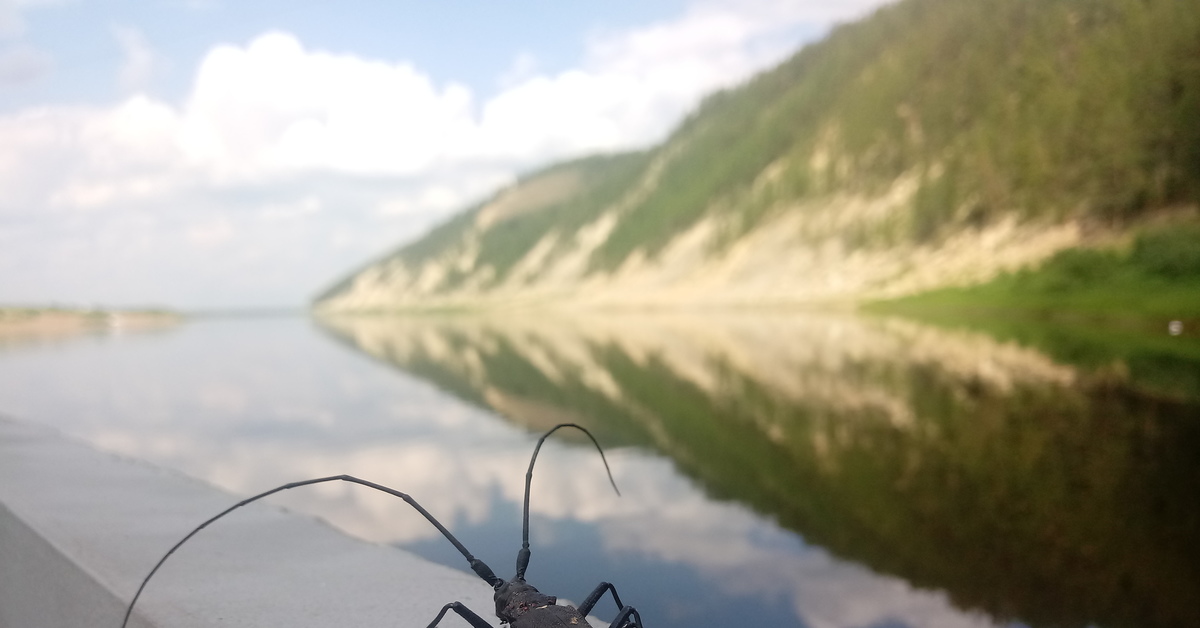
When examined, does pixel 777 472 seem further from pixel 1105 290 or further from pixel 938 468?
pixel 1105 290

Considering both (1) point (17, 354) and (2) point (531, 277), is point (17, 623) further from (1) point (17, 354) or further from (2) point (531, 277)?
(2) point (531, 277)

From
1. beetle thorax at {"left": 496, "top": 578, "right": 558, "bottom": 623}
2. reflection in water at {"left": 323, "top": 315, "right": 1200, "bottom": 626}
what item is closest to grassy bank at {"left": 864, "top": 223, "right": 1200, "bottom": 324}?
reflection in water at {"left": 323, "top": 315, "right": 1200, "bottom": 626}

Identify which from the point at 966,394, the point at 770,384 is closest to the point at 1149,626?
the point at 966,394

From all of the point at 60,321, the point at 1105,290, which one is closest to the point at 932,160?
the point at 1105,290

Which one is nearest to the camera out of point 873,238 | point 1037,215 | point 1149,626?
point 1149,626

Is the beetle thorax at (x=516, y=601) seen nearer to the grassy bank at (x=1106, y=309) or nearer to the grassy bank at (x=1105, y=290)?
the grassy bank at (x=1106, y=309)

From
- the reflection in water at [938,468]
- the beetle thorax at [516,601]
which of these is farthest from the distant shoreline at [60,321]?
the beetle thorax at [516,601]
